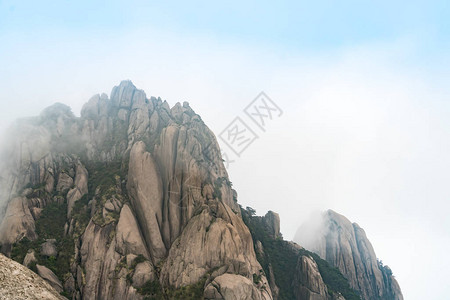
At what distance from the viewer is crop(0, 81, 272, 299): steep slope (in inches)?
2415

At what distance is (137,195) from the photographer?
72.2 meters

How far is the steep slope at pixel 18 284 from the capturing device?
35562mm

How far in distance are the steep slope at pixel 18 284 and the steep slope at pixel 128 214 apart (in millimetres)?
20866

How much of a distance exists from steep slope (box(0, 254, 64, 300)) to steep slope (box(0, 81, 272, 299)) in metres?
20.9

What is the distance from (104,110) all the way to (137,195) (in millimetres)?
46994

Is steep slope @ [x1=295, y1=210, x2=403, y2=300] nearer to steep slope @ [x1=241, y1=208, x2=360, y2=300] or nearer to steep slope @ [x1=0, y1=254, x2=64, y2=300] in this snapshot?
steep slope @ [x1=241, y1=208, x2=360, y2=300]

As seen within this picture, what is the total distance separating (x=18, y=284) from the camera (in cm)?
3712

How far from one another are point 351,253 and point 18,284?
354 ft

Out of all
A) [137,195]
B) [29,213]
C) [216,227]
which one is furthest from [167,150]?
[29,213]

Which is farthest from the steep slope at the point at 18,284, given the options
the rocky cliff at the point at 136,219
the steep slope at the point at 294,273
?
the steep slope at the point at 294,273

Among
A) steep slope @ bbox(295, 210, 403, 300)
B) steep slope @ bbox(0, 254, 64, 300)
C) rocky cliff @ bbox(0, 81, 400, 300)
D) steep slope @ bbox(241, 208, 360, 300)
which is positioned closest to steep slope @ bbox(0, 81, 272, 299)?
rocky cliff @ bbox(0, 81, 400, 300)

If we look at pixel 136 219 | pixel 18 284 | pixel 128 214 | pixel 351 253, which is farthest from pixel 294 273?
pixel 18 284

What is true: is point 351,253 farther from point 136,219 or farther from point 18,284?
point 18,284

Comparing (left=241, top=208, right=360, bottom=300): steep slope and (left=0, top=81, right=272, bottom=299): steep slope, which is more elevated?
(left=241, top=208, right=360, bottom=300): steep slope
